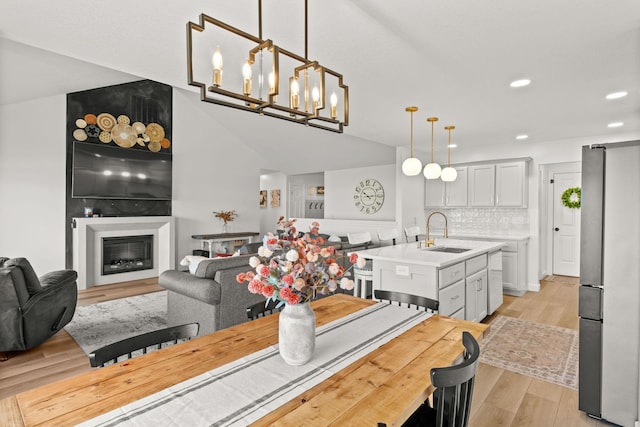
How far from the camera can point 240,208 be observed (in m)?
8.38

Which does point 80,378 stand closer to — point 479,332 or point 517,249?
point 479,332

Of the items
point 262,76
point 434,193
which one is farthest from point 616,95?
point 262,76

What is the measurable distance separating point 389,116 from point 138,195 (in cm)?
495

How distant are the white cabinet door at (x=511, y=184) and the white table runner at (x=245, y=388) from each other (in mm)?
4991

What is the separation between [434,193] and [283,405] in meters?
6.18

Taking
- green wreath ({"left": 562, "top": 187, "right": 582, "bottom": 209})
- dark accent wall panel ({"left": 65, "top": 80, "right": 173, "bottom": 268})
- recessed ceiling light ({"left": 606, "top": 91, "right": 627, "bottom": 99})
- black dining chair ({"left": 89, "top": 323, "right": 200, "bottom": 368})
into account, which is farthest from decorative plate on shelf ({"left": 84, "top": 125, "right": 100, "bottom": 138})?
green wreath ({"left": 562, "top": 187, "right": 582, "bottom": 209})

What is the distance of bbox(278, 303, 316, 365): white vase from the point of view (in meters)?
1.30

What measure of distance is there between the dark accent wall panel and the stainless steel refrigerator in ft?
22.3

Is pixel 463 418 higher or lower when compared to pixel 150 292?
higher

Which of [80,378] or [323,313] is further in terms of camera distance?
[323,313]

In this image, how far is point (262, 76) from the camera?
1.89 meters

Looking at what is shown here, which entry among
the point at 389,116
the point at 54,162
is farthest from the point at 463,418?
the point at 54,162

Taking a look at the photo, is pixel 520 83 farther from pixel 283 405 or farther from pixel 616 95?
pixel 283 405

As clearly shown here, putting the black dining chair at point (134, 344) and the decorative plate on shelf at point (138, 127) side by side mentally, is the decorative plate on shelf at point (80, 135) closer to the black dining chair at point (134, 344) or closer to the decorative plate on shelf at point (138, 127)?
the decorative plate on shelf at point (138, 127)
